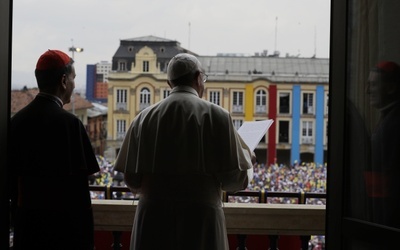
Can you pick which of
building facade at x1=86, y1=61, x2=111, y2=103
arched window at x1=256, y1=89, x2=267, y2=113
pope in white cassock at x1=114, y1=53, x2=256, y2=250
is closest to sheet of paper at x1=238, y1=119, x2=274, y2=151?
pope in white cassock at x1=114, y1=53, x2=256, y2=250

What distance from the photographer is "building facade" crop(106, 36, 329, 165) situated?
121 ft

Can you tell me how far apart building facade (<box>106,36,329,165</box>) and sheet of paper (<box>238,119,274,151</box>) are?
33.8 meters

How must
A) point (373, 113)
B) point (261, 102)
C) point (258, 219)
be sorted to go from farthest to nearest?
point (261, 102) < point (258, 219) < point (373, 113)

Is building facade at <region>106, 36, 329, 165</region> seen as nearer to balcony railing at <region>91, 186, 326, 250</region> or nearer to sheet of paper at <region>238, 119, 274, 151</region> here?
balcony railing at <region>91, 186, 326, 250</region>

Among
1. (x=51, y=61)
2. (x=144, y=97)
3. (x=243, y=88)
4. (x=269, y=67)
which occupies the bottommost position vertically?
(x=51, y=61)

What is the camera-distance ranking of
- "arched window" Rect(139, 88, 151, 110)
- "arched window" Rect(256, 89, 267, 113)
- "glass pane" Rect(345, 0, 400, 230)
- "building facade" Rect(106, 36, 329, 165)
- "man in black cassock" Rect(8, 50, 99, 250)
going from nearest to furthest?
"glass pane" Rect(345, 0, 400, 230) < "man in black cassock" Rect(8, 50, 99, 250) < "building facade" Rect(106, 36, 329, 165) < "arched window" Rect(139, 88, 151, 110) < "arched window" Rect(256, 89, 267, 113)

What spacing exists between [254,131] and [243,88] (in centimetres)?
3653

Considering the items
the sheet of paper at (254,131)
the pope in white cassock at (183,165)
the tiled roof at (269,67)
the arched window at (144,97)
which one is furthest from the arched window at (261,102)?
the pope in white cassock at (183,165)

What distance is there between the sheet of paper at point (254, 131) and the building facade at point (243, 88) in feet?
111

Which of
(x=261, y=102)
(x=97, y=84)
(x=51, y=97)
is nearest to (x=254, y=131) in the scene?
(x=51, y=97)

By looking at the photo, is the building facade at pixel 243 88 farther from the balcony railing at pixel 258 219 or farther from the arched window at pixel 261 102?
the balcony railing at pixel 258 219

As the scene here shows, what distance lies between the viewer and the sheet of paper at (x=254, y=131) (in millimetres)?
1727

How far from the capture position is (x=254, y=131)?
1.80 meters

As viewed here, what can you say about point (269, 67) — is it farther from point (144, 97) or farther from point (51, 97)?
point (51, 97)
